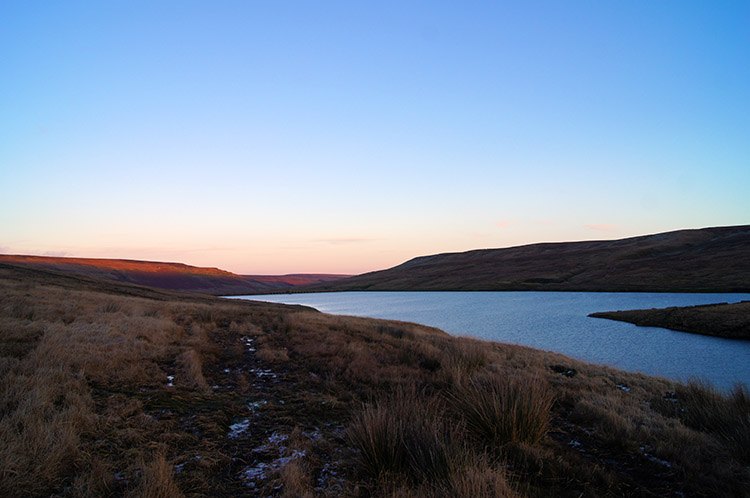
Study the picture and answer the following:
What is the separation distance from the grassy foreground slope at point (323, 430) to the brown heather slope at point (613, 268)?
7789cm

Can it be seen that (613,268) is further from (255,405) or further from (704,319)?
(255,405)

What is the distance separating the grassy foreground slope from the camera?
14.5ft

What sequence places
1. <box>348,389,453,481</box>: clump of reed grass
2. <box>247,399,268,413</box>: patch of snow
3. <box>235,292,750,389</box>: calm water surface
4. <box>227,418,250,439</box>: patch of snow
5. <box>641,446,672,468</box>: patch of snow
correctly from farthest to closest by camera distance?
<box>235,292,750,389</box>: calm water surface → <box>247,399,268,413</box>: patch of snow → <box>227,418,250,439</box>: patch of snow → <box>641,446,672,468</box>: patch of snow → <box>348,389,453,481</box>: clump of reed grass

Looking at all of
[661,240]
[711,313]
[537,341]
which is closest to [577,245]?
[661,240]

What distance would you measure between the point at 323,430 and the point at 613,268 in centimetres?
11584

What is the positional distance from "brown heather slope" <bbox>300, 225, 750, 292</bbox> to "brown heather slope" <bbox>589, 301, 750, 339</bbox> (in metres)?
39.1

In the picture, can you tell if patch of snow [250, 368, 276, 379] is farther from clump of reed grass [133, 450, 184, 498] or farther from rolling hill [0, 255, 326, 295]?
rolling hill [0, 255, 326, 295]

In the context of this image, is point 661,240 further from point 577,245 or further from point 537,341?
point 537,341

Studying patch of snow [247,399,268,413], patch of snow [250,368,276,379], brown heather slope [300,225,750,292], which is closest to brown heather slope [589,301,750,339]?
patch of snow [250,368,276,379]

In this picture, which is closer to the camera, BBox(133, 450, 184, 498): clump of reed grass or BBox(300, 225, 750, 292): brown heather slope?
BBox(133, 450, 184, 498): clump of reed grass

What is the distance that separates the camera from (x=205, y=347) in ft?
39.9

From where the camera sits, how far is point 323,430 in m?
6.49

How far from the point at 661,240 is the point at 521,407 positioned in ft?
492

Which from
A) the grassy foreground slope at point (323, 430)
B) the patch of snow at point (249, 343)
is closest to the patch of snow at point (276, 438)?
the grassy foreground slope at point (323, 430)
